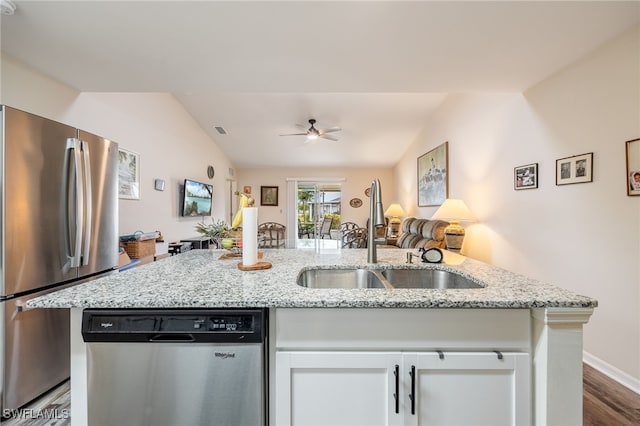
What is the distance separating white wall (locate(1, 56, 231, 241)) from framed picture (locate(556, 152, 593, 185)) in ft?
14.3

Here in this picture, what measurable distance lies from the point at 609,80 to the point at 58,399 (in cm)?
421

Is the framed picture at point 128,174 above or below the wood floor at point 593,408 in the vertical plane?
above

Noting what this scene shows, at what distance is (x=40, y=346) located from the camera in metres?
1.60

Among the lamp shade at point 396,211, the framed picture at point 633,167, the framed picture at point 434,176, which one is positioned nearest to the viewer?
the framed picture at point 633,167

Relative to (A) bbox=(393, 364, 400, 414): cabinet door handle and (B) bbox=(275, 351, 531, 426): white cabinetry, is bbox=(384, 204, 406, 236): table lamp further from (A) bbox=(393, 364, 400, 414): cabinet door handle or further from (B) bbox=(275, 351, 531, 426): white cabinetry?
(A) bbox=(393, 364, 400, 414): cabinet door handle

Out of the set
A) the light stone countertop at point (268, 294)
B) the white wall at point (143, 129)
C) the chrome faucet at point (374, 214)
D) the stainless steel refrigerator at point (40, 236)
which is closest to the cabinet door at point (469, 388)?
the light stone countertop at point (268, 294)

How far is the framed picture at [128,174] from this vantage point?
3150 mm

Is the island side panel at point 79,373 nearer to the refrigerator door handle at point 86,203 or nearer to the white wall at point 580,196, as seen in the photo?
the refrigerator door handle at point 86,203

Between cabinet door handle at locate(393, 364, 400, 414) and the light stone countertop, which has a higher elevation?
the light stone countertop

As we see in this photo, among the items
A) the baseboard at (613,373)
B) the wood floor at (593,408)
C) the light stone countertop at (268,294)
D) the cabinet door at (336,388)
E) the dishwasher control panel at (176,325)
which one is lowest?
the wood floor at (593,408)

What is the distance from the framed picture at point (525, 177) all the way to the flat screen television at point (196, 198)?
4.80 metres

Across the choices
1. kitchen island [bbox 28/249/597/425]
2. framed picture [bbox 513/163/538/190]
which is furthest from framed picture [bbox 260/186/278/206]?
kitchen island [bbox 28/249/597/425]

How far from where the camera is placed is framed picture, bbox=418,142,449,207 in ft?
14.1

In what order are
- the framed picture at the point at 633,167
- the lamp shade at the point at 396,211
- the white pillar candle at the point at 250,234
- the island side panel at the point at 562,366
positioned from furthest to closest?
the lamp shade at the point at 396,211
the framed picture at the point at 633,167
the white pillar candle at the point at 250,234
the island side panel at the point at 562,366
